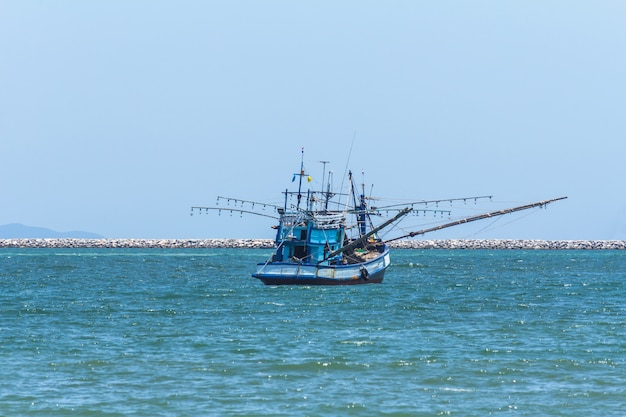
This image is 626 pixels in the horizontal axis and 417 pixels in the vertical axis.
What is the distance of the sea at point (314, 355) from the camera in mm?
25266

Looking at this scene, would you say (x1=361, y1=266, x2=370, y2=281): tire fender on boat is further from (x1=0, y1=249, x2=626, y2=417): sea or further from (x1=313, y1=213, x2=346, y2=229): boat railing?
(x1=0, y1=249, x2=626, y2=417): sea

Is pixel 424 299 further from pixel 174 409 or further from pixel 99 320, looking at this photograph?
pixel 174 409

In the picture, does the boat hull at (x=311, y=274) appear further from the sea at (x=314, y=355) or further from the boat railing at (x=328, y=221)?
the sea at (x=314, y=355)

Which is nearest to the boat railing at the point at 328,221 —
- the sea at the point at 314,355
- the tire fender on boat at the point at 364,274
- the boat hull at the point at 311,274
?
the boat hull at the point at 311,274

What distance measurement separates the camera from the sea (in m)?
25.3

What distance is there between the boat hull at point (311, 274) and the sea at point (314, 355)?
453 centimetres

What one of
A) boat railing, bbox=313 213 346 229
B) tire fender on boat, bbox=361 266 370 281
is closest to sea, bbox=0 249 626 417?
boat railing, bbox=313 213 346 229

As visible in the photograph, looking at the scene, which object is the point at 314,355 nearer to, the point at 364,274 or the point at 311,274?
the point at 311,274

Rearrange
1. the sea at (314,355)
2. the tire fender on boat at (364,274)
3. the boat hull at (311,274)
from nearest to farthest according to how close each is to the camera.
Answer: the sea at (314,355)
the boat hull at (311,274)
the tire fender on boat at (364,274)

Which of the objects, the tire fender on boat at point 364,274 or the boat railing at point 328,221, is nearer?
the boat railing at point 328,221

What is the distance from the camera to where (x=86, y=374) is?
29062mm

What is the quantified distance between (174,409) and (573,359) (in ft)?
41.9

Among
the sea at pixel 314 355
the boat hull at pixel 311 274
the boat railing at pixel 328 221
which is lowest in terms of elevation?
the sea at pixel 314 355

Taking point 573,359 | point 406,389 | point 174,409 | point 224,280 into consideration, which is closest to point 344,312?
point 573,359
